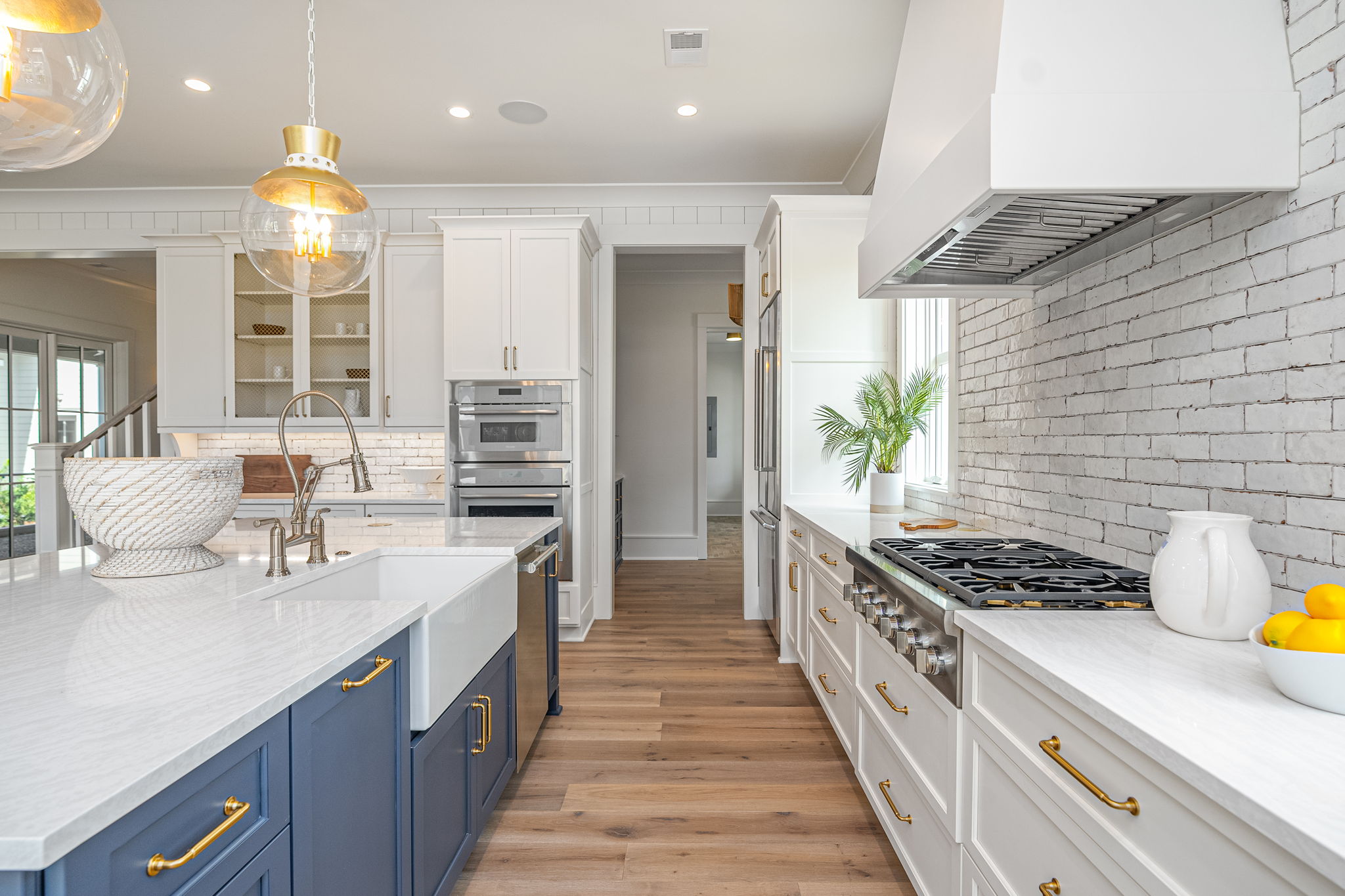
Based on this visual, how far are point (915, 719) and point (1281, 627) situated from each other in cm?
88

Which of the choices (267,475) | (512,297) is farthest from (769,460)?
(267,475)

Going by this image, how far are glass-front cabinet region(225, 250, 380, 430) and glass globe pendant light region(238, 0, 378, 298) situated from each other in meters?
2.59

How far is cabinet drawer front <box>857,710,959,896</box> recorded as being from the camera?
1.52 metres

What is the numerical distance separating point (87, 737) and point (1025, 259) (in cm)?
226

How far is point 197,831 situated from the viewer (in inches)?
32.6

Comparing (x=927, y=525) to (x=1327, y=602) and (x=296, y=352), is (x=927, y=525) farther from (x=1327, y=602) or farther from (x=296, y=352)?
(x=296, y=352)

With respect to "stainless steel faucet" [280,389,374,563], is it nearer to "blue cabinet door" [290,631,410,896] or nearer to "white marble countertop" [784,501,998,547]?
"blue cabinet door" [290,631,410,896]

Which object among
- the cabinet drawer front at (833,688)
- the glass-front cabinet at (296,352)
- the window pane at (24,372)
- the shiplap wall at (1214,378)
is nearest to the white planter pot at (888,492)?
the cabinet drawer front at (833,688)

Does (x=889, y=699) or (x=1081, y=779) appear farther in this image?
(x=889, y=699)

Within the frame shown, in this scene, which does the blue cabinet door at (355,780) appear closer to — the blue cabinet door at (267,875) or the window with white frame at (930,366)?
the blue cabinet door at (267,875)

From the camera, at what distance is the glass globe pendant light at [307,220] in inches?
72.6

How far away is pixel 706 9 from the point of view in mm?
2752

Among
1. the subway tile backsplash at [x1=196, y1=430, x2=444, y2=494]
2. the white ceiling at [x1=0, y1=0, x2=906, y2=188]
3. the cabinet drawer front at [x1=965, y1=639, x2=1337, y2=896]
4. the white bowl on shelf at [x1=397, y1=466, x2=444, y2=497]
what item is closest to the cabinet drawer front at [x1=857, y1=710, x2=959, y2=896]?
the cabinet drawer front at [x1=965, y1=639, x2=1337, y2=896]

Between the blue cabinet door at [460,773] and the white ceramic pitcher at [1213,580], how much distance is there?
147cm
